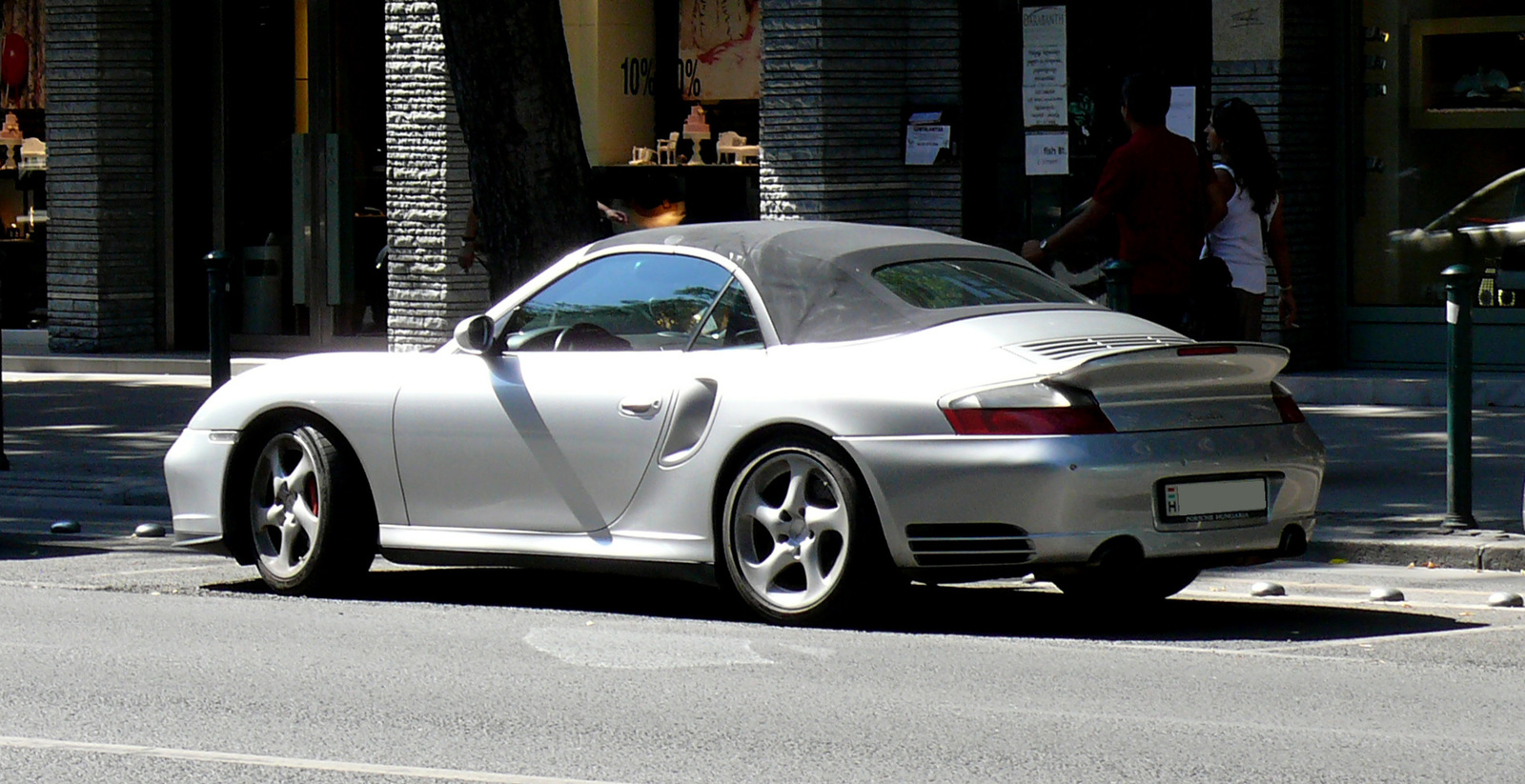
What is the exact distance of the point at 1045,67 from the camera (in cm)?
1614

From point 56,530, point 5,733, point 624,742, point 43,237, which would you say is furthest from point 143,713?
point 43,237

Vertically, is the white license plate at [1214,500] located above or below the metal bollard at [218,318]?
below

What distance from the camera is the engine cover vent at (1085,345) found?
7.34 metres

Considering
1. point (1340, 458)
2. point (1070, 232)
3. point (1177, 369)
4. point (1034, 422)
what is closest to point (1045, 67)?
point (1340, 458)

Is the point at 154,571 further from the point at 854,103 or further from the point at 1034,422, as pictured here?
the point at 854,103

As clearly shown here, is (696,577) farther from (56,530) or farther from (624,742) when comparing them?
(56,530)

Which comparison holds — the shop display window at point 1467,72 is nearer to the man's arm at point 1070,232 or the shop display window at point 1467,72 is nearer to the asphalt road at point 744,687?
the man's arm at point 1070,232

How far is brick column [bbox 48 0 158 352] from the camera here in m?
19.3

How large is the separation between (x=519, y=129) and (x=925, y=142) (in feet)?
15.3

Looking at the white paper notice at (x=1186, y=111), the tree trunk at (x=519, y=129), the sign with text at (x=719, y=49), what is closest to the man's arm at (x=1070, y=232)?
the tree trunk at (x=519, y=129)

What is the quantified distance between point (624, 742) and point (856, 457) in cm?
173

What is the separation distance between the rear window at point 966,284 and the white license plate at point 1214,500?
1.04 metres

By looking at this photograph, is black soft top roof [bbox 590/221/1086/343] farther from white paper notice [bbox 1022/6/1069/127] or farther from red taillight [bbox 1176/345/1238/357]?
white paper notice [bbox 1022/6/1069/127]

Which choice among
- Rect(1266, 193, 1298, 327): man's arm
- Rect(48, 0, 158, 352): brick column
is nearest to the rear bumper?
Rect(1266, 193, 1298, 327): man's arm
